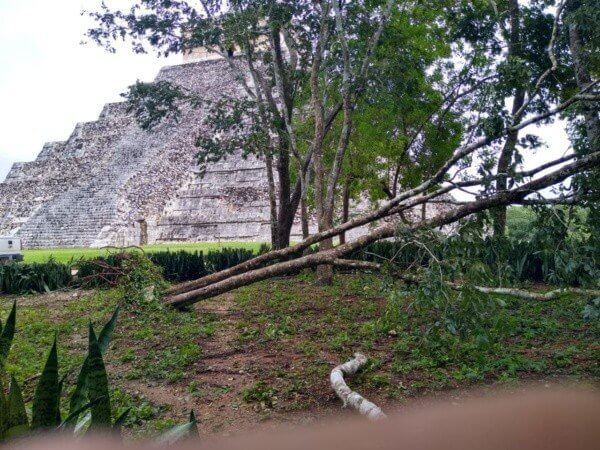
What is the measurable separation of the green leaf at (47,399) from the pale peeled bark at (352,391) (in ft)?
4.29

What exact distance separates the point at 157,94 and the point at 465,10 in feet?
17.3

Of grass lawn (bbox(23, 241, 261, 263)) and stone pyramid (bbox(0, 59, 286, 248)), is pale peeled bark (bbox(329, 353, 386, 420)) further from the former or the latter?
stone pyramid (bbox(0, 59, 286, 248))

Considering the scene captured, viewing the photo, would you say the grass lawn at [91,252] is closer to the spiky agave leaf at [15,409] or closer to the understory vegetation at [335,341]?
the understory vegetation at [335,341]

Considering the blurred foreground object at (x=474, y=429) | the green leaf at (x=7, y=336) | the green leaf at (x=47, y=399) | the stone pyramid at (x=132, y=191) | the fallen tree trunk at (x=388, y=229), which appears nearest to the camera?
the blurred foreground object at (x=474, y=429)

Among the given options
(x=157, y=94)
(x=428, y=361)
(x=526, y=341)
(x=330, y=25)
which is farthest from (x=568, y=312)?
(x=157, y=94)

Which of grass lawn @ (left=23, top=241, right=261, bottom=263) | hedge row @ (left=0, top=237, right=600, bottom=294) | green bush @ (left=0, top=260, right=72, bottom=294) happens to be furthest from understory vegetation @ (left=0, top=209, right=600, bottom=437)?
grass lawn @ (left=23, top=241, right=261, bottom=263)

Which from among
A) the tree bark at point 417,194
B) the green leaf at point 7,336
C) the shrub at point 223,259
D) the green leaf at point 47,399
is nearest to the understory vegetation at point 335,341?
the tree bark at point 417,194

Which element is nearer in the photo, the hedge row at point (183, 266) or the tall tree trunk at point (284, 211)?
the hedge row at point (183, 266)

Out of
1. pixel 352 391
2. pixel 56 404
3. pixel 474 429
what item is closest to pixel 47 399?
pixel 56 404

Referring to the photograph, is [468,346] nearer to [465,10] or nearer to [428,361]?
[428,361]

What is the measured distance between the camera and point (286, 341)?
16.2ft

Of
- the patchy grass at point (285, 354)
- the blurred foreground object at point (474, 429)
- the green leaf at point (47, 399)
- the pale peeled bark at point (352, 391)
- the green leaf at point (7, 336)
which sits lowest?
the patchy grass at point (285, 354)

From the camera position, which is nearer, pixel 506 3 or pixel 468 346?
pixel 468 346

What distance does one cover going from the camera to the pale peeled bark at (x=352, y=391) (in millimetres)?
2674
